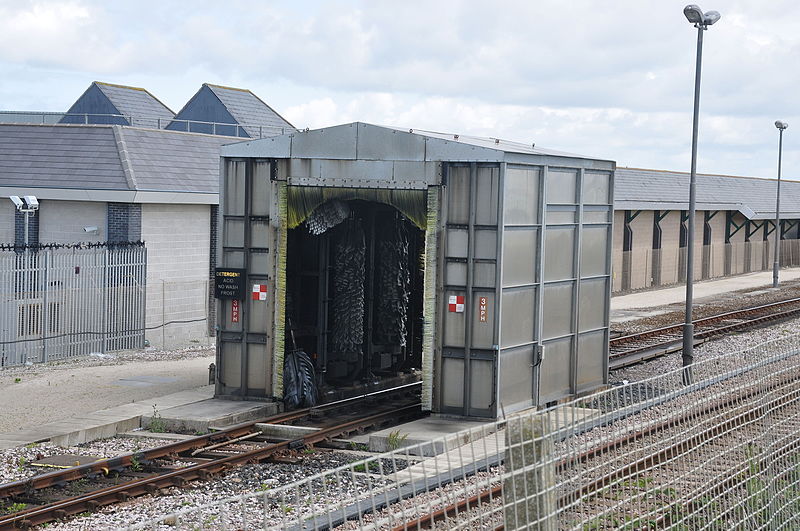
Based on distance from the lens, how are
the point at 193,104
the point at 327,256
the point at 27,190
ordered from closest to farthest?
the point at 327,256 < the point at 27,190 < the point at 193,104

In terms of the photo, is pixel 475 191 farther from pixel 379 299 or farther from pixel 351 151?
pixel 379 299

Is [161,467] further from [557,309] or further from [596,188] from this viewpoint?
[596,188]

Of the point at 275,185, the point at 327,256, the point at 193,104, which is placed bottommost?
the point at 327,256

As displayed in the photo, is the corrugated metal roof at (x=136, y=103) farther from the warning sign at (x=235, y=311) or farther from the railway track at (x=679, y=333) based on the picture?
the warning sign at (x=235, y=311)

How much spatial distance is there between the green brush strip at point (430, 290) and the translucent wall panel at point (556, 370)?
6.67ft

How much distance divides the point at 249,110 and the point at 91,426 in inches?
1356

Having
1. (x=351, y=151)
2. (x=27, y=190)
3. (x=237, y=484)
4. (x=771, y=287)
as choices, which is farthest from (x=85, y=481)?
(x=771, y=287)

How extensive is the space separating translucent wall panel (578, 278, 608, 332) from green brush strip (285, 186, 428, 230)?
142 inches

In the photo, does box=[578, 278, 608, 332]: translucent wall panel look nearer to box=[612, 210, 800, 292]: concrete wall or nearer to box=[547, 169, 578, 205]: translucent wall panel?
box=[547, 169, 578, 205]: translucent wall panel

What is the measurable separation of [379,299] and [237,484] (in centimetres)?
846

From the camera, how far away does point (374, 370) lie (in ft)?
69.5

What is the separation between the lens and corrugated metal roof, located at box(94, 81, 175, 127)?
4519 centimetres

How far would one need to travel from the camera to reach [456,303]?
16.4m

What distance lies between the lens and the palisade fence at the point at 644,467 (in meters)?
5.02
